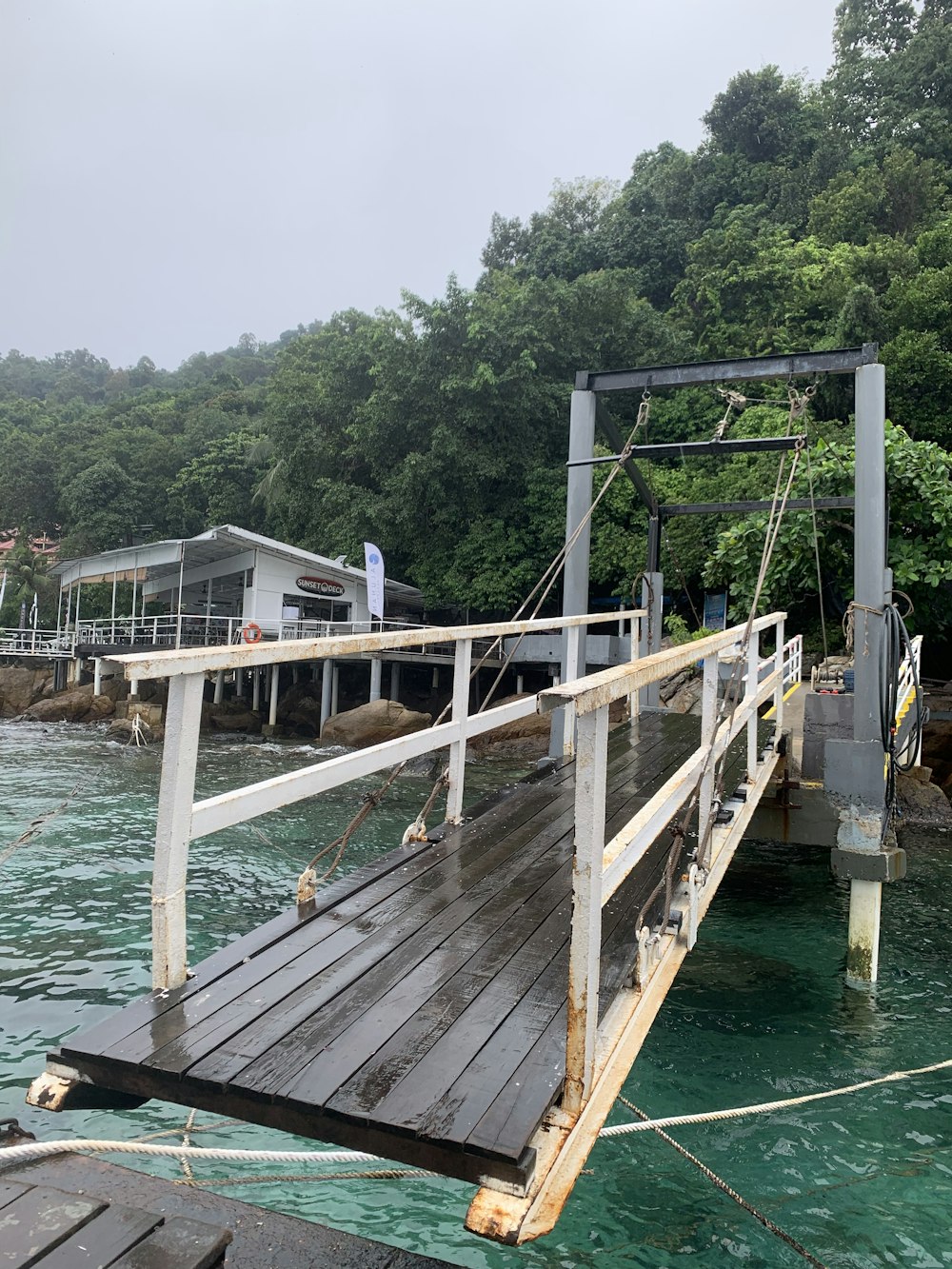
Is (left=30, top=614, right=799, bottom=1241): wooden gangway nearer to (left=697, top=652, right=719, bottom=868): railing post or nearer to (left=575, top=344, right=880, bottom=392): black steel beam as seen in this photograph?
(left=697, top=652, right=719, bottom=868): railing post

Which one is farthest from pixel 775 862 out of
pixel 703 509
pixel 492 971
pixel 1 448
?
pixel 1 448

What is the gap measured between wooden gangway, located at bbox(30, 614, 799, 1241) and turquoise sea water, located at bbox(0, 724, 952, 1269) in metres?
1.28

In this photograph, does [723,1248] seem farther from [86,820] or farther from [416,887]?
[86,820]

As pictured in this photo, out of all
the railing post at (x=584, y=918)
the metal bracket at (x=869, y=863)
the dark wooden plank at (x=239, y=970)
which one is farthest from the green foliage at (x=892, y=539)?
the railing post at (x=584, y=918)

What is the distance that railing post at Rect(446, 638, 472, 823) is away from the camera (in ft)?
16.3

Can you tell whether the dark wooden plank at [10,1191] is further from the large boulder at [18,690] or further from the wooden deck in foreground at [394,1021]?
the large boulder at [18,690]

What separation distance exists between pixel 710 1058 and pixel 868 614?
359 cm

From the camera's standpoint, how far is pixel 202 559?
30.6 m

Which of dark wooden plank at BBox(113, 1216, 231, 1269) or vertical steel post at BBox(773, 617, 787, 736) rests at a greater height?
vertical steel post at BBox(773, 617, 787, 736)

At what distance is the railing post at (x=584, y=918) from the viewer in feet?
8.02

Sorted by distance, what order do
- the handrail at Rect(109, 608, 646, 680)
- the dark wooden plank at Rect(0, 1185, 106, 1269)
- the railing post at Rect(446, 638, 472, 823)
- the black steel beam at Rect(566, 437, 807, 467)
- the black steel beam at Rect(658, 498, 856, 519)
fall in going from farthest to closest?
the black steel beam at Rect(658, 498, 856, 519)
the black steel beam at Rect(566, 437, 807, 467)
the railing post at Rect(446, 638, 472, 823)
the handrail at Rect(109, 608, 646, 680)
the dark wooden plank at Rect(0, 1185, 106, 1269)

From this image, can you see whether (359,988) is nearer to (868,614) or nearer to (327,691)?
(868,614)

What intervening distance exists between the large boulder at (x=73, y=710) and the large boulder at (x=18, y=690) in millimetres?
2064

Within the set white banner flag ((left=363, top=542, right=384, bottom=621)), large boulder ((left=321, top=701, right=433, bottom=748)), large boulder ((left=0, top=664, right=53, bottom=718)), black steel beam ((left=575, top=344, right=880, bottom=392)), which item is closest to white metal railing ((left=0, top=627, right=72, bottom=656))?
large boulder ((left=0, top=664, right=53, bottom=718))
